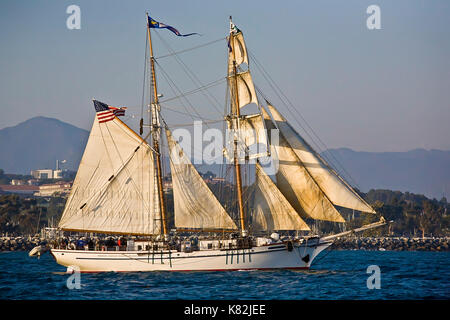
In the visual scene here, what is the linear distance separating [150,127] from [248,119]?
9.29m

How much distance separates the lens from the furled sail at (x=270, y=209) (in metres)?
59.7

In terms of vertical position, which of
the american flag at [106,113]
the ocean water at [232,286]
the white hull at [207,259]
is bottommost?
the ocean water at [232,286]

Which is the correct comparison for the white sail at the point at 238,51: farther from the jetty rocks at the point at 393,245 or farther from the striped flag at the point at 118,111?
the jetty rocks at the point at 393,245

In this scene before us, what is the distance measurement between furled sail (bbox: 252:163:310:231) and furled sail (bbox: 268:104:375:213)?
10.7 feet

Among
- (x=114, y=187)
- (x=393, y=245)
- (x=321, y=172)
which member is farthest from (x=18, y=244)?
(x=321, y=172)

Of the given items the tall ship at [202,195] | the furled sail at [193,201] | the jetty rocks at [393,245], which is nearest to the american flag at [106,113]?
the tall ship at [202,195]

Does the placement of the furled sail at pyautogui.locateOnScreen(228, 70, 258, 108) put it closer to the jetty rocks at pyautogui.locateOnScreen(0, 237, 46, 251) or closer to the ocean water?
the ocean water

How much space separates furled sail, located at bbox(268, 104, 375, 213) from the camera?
190 feet

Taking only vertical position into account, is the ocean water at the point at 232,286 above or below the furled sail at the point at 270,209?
below

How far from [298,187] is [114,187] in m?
16.4

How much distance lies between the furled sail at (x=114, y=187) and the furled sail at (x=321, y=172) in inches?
494

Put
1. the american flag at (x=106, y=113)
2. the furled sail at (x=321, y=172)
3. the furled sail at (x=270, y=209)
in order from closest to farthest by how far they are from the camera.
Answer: the furled sail at (x=321, y=172) → the furled sail at (x=270, y=209) → the american flag at (x=106, y=113)

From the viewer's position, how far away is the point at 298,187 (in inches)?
2351

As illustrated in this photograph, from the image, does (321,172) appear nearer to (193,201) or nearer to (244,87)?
(244,87)
